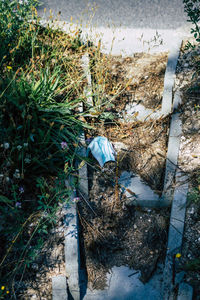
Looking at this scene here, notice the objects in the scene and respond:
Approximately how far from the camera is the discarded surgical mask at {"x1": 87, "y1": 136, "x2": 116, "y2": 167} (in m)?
3.72

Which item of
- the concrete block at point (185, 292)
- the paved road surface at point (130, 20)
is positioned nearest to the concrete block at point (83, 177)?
the concrete block at point (185, 292)

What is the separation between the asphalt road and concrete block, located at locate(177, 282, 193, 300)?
3.99 meters

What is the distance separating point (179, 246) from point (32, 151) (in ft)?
5.95

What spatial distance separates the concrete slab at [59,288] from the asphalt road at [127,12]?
4020mm

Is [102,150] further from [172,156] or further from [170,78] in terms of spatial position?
[170,78]

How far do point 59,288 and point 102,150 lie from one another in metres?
1.55

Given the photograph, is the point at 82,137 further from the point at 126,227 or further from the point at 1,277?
the point at 1,277

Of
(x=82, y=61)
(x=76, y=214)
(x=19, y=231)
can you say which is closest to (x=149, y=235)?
(x=76, y=214)

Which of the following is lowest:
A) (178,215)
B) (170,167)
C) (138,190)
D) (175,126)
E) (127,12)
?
(178,215)

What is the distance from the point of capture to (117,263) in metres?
3.28

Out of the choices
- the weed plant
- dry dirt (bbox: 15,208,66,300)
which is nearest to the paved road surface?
the weed plant

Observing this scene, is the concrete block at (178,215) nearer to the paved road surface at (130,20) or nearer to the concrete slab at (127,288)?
the concrete slab at (127,288)

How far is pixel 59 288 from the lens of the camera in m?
2.97

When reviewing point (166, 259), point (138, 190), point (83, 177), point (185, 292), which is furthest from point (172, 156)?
point (185, 292)
